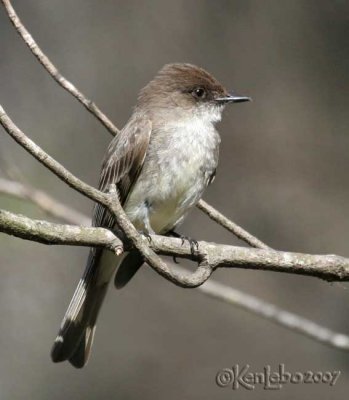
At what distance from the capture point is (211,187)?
5578 millimetres

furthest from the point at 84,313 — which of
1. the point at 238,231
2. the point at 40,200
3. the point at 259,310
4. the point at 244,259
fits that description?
the point at 244,259

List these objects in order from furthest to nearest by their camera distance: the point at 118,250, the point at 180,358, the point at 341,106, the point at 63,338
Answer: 1. the point at 341,106
2. the point at 180,358
3. the point at 63,338
4. the point at 118,250

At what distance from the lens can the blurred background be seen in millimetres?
5488

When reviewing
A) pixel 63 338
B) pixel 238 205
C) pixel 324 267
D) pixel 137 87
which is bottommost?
pixel 63 338

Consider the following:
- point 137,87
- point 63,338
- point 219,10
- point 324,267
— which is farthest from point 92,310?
point 219,10

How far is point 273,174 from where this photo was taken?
5727 mm

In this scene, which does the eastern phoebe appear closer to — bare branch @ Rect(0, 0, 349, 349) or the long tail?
the long tail

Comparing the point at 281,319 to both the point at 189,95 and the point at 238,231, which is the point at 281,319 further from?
the point at 189,95

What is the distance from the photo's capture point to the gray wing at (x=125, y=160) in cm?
436

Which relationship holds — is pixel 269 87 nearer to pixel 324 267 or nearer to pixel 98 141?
pixel 98 141

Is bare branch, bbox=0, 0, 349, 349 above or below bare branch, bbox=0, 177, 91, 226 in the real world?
below

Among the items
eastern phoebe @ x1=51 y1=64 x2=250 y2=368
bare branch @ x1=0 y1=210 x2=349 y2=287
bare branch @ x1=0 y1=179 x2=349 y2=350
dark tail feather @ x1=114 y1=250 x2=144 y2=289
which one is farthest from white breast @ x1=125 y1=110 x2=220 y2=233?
bare branch @ x1=0 y1=210 x2=349 y2=287

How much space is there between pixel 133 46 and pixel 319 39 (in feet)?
3.78

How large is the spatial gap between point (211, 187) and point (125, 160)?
50.3 inches
